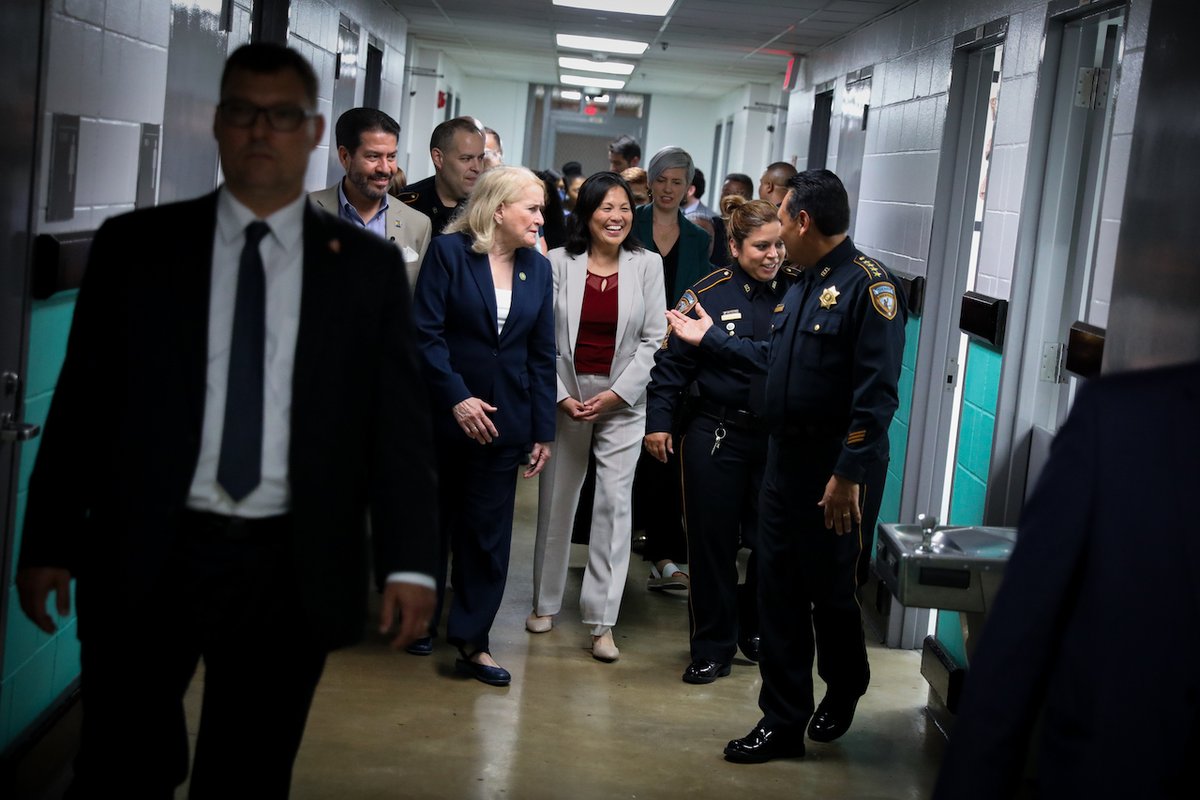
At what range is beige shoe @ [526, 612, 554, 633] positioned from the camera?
485 cm

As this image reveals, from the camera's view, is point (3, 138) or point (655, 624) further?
point (655, 624)

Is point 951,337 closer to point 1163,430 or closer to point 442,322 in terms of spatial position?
point 442,322

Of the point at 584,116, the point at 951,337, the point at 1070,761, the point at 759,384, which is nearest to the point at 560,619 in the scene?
the point at 759,384

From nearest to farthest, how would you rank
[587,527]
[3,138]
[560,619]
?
1. [3,138]
2. [560,619]
3. [587,527]

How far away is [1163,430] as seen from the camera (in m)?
1.52

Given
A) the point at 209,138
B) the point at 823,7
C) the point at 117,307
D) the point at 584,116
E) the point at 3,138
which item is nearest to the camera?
the point at 117,307

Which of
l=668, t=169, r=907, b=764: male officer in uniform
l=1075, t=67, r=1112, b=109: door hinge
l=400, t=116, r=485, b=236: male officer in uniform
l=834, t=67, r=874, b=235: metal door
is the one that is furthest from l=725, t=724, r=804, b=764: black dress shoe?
l=834, t=67, r=874, b=235: metal door

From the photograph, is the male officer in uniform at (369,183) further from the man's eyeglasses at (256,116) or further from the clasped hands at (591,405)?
the man's eyeglasses at (256,116)

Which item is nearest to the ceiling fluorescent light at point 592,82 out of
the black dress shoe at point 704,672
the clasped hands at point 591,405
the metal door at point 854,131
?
the metal door at point 854,131

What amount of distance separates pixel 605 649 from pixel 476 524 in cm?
72

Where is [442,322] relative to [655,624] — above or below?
above

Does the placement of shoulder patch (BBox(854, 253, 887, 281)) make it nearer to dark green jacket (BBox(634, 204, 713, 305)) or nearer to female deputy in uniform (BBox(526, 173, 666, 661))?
female deputy in uniform (BBox(526, 173, 666, 661))

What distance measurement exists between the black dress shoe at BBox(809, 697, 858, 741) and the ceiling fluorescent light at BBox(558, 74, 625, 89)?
12.8 metres

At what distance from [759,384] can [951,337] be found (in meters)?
1.37
